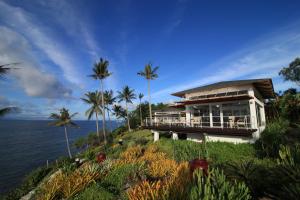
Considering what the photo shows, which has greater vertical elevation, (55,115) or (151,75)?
(151,75)

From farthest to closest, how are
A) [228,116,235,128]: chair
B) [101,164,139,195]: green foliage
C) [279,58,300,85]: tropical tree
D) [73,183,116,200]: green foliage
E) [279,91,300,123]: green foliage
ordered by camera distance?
[279,58,300,85]: tropical tree < [279,91,300,123]: green foliage < [228,116,235,128]: chair < [101,164,139,195]: green foliage < [73,183,116,200]: green foliage

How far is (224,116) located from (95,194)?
519 inches

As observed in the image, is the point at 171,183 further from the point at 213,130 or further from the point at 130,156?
the point at 213,130

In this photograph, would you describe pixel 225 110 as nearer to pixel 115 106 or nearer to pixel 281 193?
pixel 281 193

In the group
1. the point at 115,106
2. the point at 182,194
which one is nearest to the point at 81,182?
the point at 182,194

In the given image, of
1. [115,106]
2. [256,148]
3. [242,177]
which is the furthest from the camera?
[115,106]

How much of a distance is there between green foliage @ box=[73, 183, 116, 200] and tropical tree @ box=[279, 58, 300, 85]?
46.8m

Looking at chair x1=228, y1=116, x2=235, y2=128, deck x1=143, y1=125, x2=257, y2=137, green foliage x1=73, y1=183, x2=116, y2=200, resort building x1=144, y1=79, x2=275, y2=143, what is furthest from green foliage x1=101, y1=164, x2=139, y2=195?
chair x1=228, y1=116, x2=235, y2=128

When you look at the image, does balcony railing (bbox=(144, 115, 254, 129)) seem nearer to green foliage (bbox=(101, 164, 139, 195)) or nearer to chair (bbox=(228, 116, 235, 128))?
chair (bbox=(228, 116, 235, 128))

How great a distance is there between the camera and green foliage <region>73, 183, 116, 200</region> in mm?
5742

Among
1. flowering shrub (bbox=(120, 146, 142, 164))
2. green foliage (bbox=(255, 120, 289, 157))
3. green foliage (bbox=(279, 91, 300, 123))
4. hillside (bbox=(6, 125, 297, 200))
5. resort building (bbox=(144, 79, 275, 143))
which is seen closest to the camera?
hillside (bbox=(6, 125, 297, 200))

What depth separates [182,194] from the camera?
4590 millimetres

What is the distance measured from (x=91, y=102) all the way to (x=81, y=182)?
104 ft

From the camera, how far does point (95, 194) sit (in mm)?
5965
